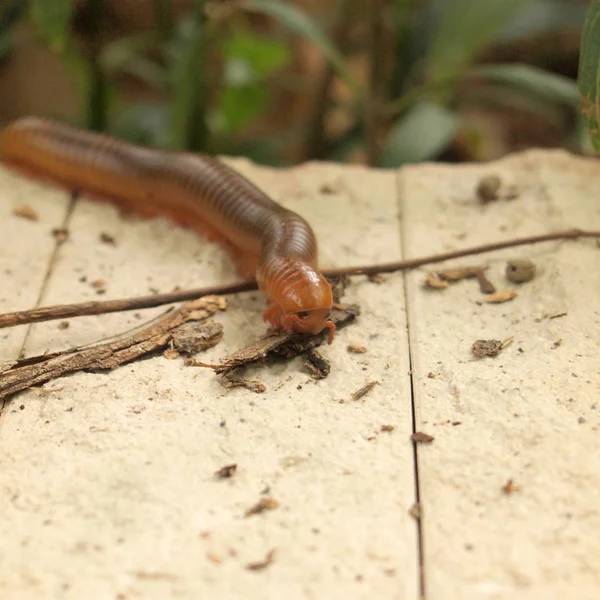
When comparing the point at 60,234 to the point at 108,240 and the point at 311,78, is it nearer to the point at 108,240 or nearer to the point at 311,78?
the point at 108,240

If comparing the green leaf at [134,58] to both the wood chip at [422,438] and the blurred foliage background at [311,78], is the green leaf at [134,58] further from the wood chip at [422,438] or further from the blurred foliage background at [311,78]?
the wood chip at [422,438]

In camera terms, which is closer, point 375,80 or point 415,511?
point 415,511

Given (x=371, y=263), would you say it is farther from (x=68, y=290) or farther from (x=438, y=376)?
(x=68, y=290)

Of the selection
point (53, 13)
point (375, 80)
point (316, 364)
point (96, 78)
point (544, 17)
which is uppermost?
point (544, 17)

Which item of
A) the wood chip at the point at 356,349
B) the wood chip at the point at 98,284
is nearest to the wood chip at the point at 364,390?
the wood chip at the point at 356,349

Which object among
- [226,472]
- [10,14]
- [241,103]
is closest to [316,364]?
[226,472]

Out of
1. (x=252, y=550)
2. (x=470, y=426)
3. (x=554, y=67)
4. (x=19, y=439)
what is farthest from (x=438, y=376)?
(x=554, y=67)
